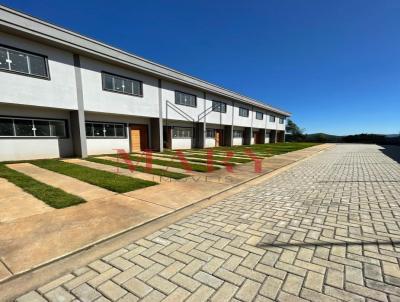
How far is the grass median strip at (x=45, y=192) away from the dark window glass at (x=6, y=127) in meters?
4.25

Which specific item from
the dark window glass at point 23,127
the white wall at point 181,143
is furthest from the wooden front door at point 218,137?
the dark window glass at point 23,127

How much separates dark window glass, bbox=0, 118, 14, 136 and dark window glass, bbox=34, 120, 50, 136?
1.07 metres

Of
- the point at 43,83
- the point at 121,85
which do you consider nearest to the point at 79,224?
the point at 43,83

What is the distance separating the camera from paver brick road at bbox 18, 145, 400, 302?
2271 mm

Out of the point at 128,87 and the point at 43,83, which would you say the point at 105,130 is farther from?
the point at 43,83

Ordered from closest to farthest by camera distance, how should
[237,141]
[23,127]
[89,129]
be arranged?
[23,127] → [89,129] → [237,141]

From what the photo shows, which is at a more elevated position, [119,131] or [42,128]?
[42,128]

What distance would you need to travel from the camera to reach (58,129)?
12.5m

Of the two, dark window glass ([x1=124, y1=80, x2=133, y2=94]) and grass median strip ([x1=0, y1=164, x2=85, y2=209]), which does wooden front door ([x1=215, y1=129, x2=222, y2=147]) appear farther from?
grass median strip ([x1=0, y1=164, x2=85, y2=209])

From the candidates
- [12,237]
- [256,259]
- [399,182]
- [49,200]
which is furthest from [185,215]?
[399,182]

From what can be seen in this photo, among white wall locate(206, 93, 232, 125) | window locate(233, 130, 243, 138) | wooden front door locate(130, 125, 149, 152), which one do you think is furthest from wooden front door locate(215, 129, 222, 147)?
wooden front door locate(130, 125, 149, 152)

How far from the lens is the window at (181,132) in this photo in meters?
21.0

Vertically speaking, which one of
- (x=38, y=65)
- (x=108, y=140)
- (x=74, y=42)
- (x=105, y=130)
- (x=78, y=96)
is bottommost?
(x=108, y=140)

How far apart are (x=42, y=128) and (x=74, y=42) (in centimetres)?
507
